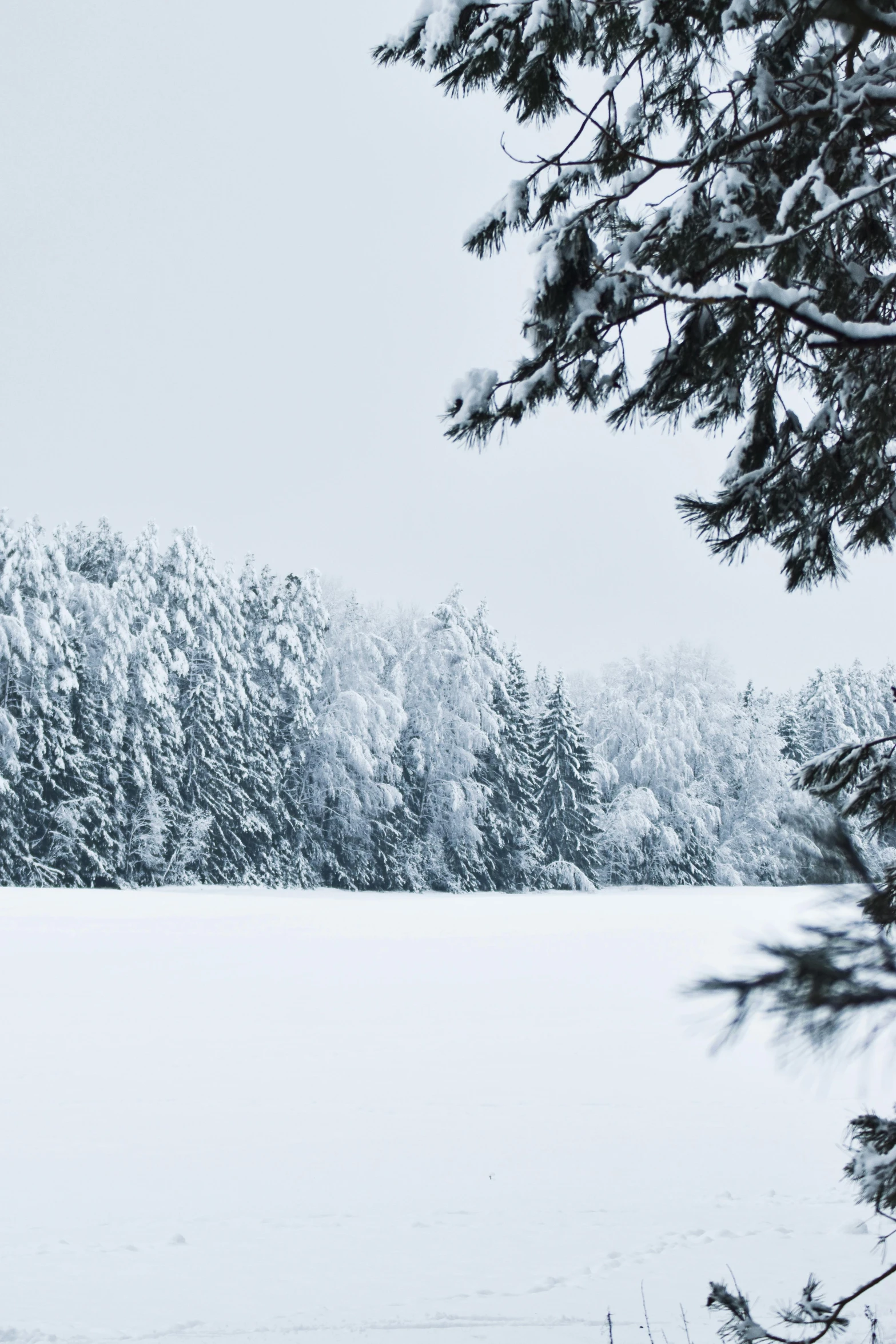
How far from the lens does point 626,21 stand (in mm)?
2820

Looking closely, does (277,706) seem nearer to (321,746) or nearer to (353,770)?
(321,746)

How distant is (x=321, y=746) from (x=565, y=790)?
10363 millimetres

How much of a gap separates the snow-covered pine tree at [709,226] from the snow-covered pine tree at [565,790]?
36903mm

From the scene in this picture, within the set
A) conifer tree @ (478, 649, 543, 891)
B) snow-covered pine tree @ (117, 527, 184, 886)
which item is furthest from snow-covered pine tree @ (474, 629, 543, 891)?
snow-covered pine tree @ (117, 527, 184, 886)

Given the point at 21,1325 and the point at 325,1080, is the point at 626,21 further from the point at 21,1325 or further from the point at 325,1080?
the point at 325,1080

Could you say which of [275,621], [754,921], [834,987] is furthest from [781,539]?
[275,621]

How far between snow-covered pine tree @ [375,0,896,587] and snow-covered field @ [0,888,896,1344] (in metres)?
1.51

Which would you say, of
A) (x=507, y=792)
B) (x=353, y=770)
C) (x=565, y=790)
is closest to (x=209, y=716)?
(x=353, y=770)

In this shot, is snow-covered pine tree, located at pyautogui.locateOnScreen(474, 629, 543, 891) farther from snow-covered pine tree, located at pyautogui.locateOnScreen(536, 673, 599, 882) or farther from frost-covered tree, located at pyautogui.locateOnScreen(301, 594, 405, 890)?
frost-covered tree, located at pyautogui.locateOnScreen(301, 594, 405, 890)

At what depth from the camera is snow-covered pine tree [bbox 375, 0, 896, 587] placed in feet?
8.39

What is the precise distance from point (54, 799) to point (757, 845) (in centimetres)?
2654

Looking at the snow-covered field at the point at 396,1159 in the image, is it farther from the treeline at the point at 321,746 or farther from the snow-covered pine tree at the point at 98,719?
the treeline at the point at 321,746

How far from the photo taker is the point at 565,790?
4044 cm

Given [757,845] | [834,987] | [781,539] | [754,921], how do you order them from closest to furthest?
[834,987] → [781,539] → [754,921] → [757,845]
